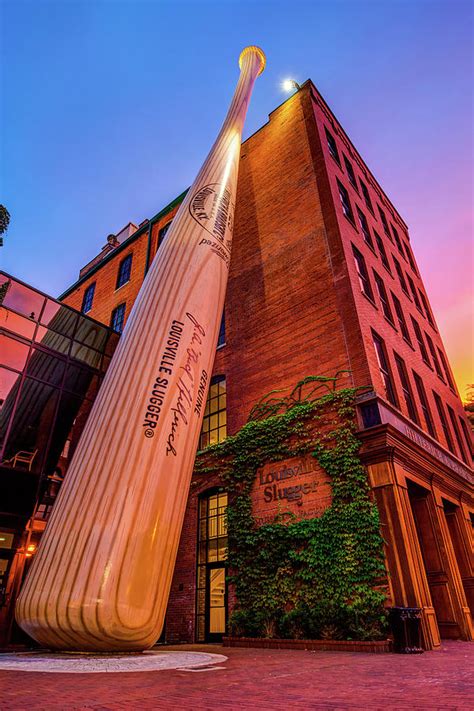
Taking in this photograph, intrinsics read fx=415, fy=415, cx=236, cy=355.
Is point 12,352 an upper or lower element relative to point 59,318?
lower

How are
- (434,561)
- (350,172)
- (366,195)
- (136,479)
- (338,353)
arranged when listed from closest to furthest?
(136,479) → (434,561) → (338,353) → (350,172) → (366,195)

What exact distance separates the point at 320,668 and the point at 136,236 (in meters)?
20.2

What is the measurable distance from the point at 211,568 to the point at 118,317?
12.3 m

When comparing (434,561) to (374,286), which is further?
(374,286)

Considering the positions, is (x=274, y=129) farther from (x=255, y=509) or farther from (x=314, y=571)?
(x=314, y=571)

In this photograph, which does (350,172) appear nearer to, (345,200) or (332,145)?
(332,145)

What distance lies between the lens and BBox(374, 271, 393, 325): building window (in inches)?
558

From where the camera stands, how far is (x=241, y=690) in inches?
120

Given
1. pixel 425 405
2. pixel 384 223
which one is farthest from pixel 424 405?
pixel 384 223

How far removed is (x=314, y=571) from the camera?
8508mm

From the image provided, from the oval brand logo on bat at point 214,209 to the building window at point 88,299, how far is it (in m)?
15.9

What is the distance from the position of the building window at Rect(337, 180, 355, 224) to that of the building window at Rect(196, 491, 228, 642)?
10259mm

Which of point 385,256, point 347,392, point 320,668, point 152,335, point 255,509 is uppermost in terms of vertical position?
point 385,256

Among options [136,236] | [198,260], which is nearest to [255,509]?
[198,260]
